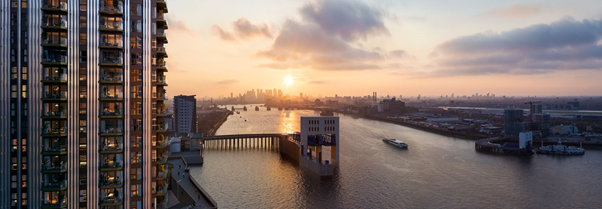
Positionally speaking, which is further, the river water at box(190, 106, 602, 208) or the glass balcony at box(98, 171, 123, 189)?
the river water at box(190, 106, 602, 208)

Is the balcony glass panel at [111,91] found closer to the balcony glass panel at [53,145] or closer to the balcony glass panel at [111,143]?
the balcony glass panel at [111,143]

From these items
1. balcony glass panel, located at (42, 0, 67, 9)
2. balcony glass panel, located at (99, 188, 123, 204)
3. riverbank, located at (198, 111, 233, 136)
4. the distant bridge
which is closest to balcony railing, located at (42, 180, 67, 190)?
balcony glass panel, located at (99, 188, 123, 204)

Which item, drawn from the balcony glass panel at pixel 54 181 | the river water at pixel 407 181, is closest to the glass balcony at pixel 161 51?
the balcony glass panel at pixel 54 181

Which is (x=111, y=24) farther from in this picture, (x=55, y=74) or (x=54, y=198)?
(x=54, y=198)

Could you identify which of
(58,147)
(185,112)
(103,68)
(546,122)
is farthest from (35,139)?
(546,122)

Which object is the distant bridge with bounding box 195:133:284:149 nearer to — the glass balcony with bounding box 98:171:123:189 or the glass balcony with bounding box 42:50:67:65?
the glass balcony with bounding box 98:171:123:189
